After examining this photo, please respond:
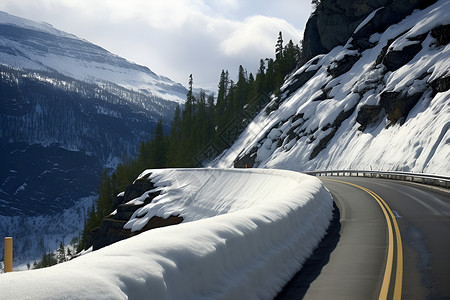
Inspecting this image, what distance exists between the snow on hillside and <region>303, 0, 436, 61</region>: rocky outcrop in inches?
65.2

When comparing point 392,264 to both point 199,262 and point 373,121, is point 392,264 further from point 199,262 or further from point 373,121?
point 373,121

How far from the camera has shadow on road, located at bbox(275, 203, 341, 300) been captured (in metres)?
7.27

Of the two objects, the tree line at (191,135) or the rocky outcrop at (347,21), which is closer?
the rocky outcrop at (347,21)

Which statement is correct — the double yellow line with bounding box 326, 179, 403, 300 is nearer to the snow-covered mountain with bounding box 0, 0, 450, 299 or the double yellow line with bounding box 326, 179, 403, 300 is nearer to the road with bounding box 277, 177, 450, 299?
the road with bounding box 277, 177, 450, 299

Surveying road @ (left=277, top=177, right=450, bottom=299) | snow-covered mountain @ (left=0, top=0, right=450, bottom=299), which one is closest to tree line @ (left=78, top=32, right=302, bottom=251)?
snow-covered mountain @ (left=0, top=0, right=450, bottom=299)

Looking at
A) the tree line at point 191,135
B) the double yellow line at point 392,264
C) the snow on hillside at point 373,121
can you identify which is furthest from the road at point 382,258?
the tree line at point 191,135

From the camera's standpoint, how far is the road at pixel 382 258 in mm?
6980

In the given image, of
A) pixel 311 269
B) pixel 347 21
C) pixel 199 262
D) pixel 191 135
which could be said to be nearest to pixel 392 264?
pixel 311 269

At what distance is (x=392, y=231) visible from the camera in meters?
12.0

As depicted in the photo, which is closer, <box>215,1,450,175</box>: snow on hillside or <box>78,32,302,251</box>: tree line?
<box>215,1,450,175</box>: snow on hillside

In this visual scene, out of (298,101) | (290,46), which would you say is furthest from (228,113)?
(298,101)

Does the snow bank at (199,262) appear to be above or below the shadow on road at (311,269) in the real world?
above

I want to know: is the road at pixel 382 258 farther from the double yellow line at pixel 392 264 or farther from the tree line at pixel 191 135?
the tree line at pixel 191 135

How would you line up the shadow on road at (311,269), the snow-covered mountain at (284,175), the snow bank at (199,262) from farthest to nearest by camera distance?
the shadow on road at (311,269), the snow-covered mountain at (284,175), the snow bank at (199,262)
